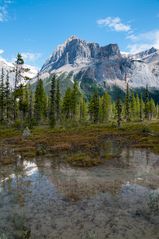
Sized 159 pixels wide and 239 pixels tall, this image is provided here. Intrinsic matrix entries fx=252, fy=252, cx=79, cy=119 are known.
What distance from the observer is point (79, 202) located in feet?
44.8

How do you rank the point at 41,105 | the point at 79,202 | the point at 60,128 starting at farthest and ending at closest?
the point at 41,105, the point at 60,128, the point at 79,202

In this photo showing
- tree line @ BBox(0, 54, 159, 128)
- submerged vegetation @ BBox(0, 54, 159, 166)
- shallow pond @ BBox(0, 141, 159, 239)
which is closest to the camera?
shallow pond @ BBox(0, 141, 159, 239)

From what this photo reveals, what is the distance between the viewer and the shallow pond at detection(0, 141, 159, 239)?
10555 millimetres

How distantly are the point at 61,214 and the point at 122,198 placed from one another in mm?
3909

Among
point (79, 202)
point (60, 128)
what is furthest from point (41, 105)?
point (79, 202)

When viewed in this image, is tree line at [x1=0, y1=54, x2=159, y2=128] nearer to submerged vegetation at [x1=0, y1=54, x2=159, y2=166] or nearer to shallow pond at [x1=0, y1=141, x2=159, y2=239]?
submerged vegetation at [x1=0, y1=54, x2=159, y2=166]

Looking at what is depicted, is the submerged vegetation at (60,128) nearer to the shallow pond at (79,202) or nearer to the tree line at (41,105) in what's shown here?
the tree line at (41,105)

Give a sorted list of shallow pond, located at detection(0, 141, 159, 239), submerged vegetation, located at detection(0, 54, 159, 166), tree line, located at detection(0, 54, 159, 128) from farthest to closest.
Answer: tree line, located at detection(0, 54, 159, 128)
submerged vegetation, located at detection(0, 54, 159, 166)
shallow pond, located at detection(0, 141, 159, 239)

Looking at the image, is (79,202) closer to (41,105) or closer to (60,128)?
(60,128)

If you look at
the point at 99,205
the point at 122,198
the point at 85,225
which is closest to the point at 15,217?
the point at 85,225

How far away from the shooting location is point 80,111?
353 feet

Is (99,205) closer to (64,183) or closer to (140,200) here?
(140,200)

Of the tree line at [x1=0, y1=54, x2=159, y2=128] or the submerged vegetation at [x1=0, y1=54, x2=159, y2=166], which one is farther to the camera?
the tree line at [x1=0, y1=54, x2=159, y2=128]

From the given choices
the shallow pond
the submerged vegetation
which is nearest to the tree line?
the submerged vegetation
